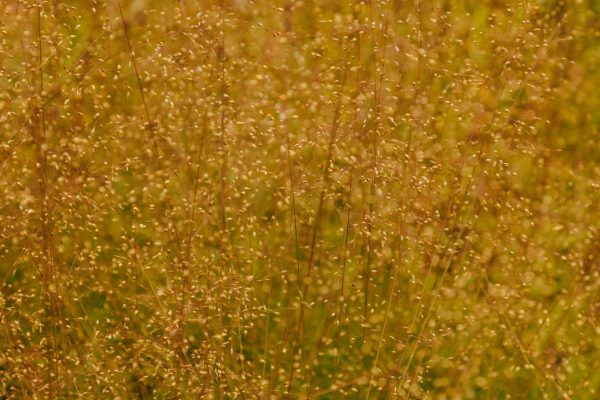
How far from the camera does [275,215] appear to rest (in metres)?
2.95

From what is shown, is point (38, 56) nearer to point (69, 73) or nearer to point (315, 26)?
point (69, 73)

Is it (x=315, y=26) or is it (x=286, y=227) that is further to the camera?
(x=315, y=26)

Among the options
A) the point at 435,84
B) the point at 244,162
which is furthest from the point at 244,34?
the point at 435,84

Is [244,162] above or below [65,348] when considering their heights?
above

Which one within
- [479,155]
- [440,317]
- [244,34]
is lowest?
[440,317]

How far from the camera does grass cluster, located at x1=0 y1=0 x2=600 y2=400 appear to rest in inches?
109

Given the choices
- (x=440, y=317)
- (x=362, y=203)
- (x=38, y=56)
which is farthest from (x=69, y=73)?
(x=440, y=317)

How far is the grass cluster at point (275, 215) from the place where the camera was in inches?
109

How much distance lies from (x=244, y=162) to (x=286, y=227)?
27cm

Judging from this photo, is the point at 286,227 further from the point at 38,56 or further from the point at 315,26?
the point at 38,56

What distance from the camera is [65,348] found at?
2783 millimetres

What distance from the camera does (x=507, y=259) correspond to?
Result: 298 cm

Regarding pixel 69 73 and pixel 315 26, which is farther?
pixel 315 26

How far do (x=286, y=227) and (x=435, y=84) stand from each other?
763mm
